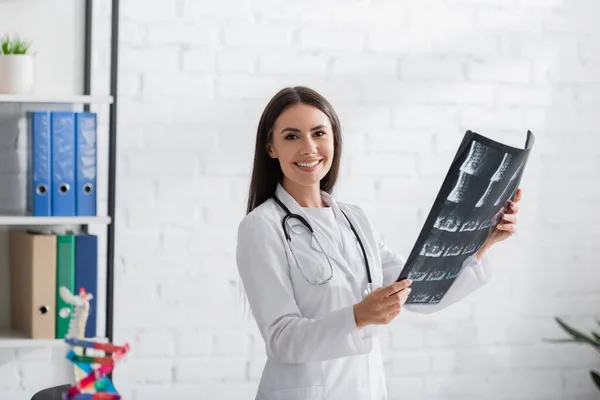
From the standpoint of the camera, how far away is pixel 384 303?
61.0 inches

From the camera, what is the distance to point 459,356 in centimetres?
286

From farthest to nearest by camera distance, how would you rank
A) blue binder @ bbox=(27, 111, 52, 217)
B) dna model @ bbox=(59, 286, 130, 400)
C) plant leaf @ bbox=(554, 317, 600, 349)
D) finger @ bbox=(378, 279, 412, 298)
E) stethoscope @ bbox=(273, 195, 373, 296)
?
plant leaf @ bbox=(554, 317, 600, 349)
blue binder @ bbox=(27, 111, 52, 217)
stethoscope @ bbox=(273, 195, 373, 296)
finger @ bbox=(378, 279, 412, 298)
dna model @ bbox=(59, 286, 130, 400)

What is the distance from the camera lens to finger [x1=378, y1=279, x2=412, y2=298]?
5.07ft

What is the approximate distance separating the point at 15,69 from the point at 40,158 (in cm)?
26

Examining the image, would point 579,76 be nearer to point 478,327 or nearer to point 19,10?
point 478,327

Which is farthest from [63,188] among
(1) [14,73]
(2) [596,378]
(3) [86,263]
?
(2) [596,378]

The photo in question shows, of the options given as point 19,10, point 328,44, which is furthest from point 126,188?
point 328,44

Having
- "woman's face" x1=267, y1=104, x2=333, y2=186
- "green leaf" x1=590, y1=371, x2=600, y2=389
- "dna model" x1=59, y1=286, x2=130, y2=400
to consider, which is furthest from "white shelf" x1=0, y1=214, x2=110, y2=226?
"green leaf" x1=590, y1=371, x2=600, y2=389

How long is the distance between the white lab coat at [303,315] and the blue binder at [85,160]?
0.67 m

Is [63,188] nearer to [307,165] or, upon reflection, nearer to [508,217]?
[307,165]

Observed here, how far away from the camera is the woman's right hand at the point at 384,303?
5.08 feet

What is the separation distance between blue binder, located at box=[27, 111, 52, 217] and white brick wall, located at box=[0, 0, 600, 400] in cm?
35

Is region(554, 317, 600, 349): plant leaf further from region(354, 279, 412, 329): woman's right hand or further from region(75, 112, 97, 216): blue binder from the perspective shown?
region(75, 112, 97, 216): blue binder

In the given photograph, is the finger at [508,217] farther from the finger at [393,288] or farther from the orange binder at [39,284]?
the orange binder at [39,284]
